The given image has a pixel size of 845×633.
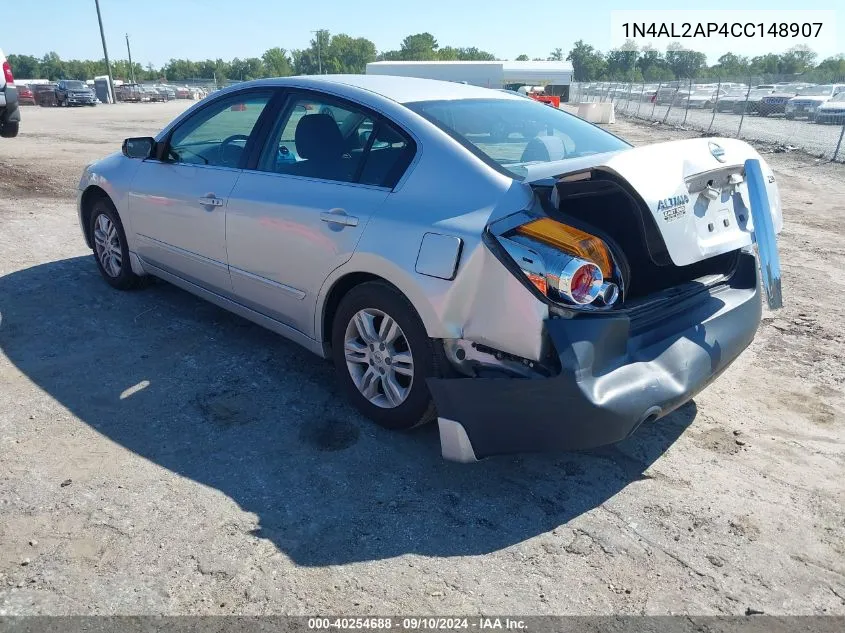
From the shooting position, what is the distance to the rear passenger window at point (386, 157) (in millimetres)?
3162

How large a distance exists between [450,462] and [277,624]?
1.16 meters

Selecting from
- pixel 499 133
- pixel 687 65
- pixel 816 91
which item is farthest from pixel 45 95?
pixel 687 65

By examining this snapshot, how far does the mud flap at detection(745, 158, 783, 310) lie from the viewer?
120 inches

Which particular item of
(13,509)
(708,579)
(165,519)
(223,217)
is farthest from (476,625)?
(223,217)

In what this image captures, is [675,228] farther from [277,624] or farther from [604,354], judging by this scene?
[277,624]

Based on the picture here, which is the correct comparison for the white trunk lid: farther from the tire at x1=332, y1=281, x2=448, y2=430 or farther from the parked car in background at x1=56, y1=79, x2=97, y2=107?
the parked car in background at x1=56, y1=79, x2=97, y2=107

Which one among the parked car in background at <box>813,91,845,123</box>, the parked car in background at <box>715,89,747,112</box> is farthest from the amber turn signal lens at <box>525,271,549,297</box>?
the parked car in background at <box>715,89,747,112</box>

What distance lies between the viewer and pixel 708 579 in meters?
2.45

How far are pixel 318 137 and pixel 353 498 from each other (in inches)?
75.6

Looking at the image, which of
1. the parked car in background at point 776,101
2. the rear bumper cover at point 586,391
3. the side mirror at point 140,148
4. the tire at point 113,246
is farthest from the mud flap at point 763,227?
the parked car in background at point 776,101

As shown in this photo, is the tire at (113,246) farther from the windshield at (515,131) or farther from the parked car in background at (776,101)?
the parked car in background at (776,101)

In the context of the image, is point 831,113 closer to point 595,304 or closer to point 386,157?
point 386,157

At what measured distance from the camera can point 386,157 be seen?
127 inches

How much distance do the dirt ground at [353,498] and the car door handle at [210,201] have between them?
3.03 feet
